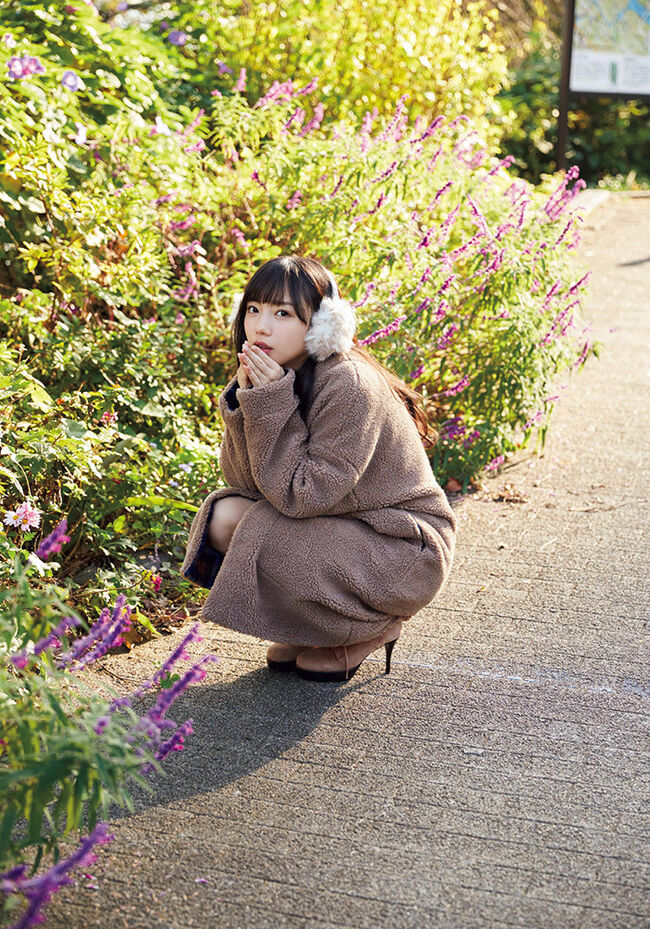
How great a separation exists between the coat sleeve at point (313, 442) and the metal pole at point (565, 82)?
337 inches

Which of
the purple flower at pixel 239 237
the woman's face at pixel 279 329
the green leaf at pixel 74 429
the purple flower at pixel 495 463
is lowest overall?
the purple flower at pixel 495 463

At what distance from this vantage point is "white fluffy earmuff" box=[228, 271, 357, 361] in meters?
3.01

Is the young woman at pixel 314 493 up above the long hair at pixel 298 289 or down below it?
below

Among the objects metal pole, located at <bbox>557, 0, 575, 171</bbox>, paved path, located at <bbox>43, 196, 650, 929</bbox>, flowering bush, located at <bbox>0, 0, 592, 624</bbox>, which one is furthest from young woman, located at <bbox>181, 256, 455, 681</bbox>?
metal pole, located at <bbox>557, 0, 575, 171</bbox>

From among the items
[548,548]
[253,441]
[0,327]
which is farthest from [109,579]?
[548,548]

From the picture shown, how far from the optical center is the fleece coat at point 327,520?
2.99 meters

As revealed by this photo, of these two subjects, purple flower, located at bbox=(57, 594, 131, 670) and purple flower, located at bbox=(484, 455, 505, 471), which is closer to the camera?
purple flower, located at bbox=(57, 594, 131, 670)

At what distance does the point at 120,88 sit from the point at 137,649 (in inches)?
123

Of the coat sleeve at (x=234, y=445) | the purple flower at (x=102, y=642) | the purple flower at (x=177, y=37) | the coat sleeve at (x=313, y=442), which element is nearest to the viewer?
the purple flower at (x=102, y=642)

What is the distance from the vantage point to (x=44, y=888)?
6.03ft

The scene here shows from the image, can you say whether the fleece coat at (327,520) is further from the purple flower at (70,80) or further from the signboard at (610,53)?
the signboard at (610,53)

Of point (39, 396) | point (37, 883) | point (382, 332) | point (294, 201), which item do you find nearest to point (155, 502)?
point (39, 396)

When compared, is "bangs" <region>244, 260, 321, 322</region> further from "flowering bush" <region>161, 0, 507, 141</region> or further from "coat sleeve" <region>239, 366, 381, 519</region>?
"flowering bush" <region>161, 0, 507, 141</region>

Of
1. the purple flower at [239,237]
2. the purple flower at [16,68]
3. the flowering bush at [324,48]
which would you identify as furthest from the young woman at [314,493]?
the flowering bush at [324,48]
